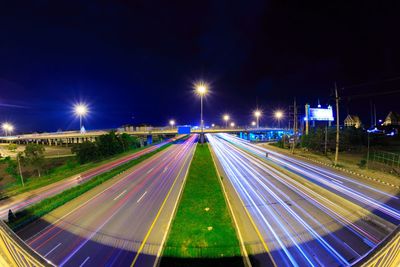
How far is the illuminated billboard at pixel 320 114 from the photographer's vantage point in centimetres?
6216

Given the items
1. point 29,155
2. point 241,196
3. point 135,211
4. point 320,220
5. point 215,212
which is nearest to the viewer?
point 320,220

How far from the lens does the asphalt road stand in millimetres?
9992

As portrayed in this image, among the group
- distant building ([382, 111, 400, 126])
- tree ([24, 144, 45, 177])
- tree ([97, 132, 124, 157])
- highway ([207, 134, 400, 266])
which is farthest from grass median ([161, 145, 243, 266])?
distant building ([382, 111, 400, 126])

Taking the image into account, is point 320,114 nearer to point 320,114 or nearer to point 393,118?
point 320,114

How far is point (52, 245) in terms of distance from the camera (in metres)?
11.2

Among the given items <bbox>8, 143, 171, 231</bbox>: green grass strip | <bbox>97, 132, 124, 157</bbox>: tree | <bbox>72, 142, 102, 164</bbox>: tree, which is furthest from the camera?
<bbox>97, 132, 124, 157</bbox>: tree

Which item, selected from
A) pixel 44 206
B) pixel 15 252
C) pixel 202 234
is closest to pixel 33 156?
pixel 44 206

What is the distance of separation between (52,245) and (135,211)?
513 cm

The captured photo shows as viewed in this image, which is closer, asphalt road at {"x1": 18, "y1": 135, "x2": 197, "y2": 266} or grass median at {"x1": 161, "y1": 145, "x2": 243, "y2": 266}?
grass median at {"x1": 161, "y1": 145, "x2": 243, "y2": 266}

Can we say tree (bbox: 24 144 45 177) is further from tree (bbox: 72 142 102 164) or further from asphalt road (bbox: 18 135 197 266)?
asphalt road (bbox: 18 135 197 266)

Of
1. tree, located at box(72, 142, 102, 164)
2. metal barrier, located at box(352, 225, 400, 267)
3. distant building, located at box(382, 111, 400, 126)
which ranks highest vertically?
distant building, located at box(382, 111, 400, 126)

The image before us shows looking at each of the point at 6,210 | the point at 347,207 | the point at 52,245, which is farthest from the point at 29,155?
the point at 347,207

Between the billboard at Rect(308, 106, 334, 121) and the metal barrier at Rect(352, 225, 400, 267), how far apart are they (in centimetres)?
6636

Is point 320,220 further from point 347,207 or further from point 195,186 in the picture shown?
point 195,186
